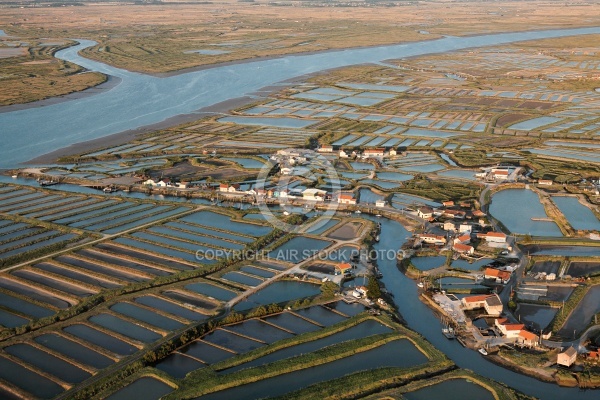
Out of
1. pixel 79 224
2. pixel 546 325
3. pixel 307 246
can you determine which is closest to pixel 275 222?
pixel 307 246

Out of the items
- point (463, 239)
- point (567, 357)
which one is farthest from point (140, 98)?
point (567, 357)

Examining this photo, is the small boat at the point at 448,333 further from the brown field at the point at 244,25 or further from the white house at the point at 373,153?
the brown field at the point at 244,25

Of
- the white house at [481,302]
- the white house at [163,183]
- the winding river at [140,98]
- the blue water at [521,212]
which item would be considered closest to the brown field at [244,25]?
the winding river at [140,98]

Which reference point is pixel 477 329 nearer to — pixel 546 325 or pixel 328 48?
pixel 546 325

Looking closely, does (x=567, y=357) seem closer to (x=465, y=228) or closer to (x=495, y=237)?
(x=495, y=237)

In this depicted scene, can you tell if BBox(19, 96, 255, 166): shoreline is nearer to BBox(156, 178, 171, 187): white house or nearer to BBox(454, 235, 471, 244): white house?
BBox(156, 178, 171, 187): white house

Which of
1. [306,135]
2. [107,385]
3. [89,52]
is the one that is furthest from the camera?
[89,52]
